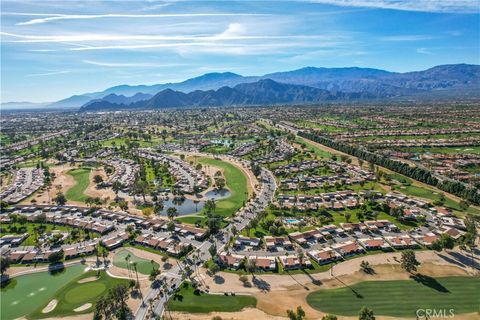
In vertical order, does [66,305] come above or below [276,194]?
below

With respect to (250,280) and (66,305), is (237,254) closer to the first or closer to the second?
(250,280)

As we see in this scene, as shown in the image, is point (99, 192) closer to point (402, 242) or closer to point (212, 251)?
point (212, 251)

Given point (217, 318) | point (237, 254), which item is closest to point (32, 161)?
point (237, 254)

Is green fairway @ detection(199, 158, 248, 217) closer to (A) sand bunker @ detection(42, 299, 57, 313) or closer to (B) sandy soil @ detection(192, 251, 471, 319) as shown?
(B) sandy soil @ detection(192, 251, 471, 319)

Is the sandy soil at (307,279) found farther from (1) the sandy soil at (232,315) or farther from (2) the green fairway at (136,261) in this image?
(2) the green fairway at (136,261)

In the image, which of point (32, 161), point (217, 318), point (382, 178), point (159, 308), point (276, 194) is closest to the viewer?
point (217, 318)

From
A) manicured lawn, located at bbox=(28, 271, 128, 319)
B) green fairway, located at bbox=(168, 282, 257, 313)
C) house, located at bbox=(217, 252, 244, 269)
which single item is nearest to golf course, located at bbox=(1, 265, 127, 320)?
manicured lawn, located at bbox=(28, 271, 128, 319)
